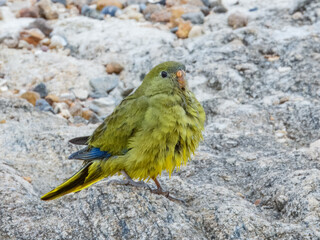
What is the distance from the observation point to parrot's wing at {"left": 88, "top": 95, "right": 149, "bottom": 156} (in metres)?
3.24

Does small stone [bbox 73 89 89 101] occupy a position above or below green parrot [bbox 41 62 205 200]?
below

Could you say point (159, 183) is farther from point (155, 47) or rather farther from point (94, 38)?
point (94, 38)

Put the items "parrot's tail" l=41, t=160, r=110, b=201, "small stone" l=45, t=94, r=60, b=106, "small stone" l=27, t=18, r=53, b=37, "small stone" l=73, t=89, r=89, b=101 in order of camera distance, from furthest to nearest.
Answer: "small stone" l=27, t=18, r=53, b=37, "small stone" l=73, t=89, r=89, b=101, "small stone" l=45, t=94, r=60, b=106, "parrot's tail" l=41, t=160, r=110, b=201

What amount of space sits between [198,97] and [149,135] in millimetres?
2451

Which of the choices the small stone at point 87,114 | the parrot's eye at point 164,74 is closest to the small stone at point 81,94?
the small stone at point 87,114

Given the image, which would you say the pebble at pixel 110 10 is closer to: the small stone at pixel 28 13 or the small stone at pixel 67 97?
the small stone at pixel 28 13

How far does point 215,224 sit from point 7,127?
8.76 ft

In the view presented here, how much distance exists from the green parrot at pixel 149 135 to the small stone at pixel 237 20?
3839 mm

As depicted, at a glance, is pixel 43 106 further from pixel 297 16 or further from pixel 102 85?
pixel 297 16

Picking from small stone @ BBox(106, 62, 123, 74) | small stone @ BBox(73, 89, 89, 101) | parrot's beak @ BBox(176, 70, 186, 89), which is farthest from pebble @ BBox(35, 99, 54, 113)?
parrot's beak @ BBox(176, 70, 186, 89)

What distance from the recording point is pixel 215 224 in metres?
2.91

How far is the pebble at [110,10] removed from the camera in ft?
26.0

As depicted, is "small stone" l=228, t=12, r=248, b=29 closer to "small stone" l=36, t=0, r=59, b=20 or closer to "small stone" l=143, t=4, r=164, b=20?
"small stone" l=143, t=4, r=164, b=20

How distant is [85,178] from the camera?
3.35 meters
